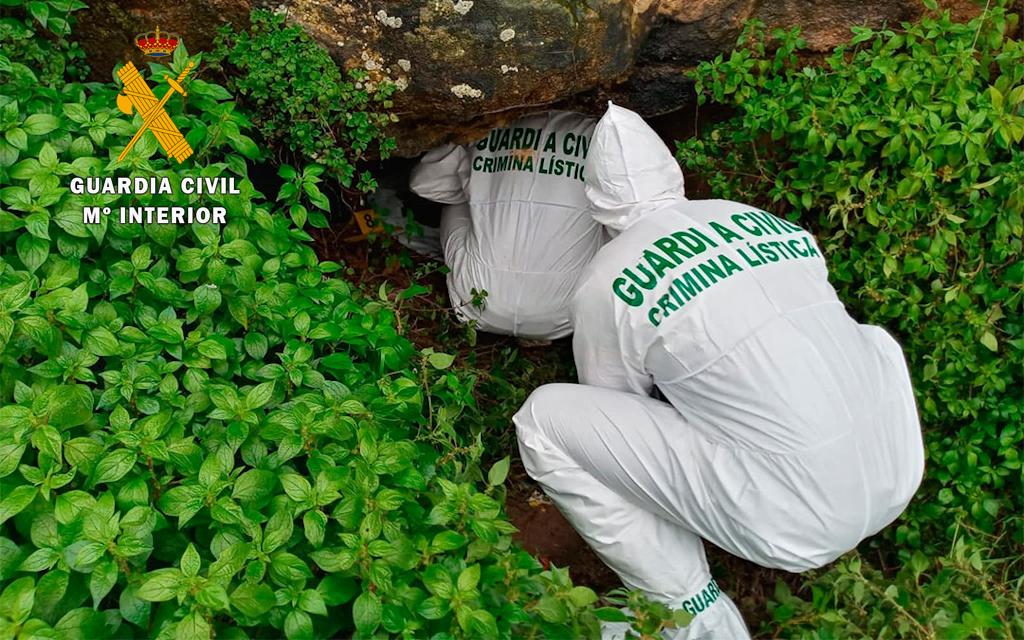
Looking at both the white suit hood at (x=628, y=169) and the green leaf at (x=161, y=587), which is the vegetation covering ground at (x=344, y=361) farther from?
the white suit hood at (x=628, y=169)

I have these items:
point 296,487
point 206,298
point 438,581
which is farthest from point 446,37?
point 438,581

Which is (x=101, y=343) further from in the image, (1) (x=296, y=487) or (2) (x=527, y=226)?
(2) (x=527, y=226)

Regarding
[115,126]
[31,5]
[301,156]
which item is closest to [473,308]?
[301,156]

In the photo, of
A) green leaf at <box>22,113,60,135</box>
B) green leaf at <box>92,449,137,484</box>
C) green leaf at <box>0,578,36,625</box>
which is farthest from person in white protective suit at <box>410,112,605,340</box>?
green leaf at <box>0,578,36,625</box>

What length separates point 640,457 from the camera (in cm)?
216

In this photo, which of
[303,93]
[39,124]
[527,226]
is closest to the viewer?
[39,124]

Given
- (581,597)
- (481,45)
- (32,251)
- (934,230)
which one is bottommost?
(581,597)

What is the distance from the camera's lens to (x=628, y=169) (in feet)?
7.55

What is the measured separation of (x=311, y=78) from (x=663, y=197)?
3.41 feet

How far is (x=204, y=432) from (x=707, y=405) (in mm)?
1193

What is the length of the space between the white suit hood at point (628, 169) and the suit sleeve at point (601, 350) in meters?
0.28

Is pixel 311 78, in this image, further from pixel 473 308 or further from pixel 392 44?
pixel 473 308

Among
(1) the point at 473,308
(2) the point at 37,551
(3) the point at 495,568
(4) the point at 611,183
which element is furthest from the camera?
(1) the point at 473,308

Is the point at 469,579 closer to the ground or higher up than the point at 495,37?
closer to the ground
